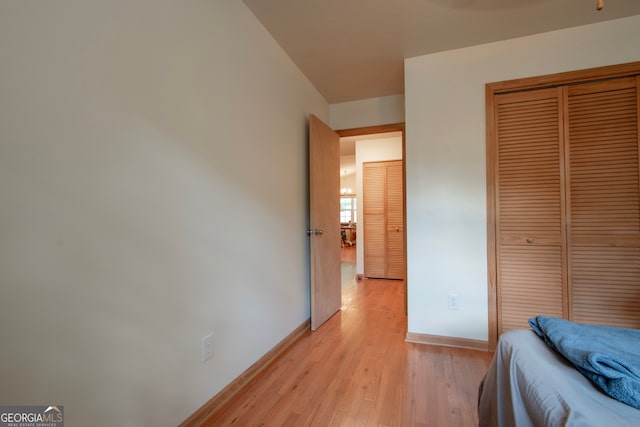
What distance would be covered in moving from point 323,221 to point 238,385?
5.25 ft

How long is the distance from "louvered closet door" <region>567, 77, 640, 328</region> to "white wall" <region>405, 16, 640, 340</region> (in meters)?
0.45

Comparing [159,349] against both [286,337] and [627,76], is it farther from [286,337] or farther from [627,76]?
[627,76]

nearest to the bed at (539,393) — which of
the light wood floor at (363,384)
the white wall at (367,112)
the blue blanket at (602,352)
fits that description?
the blue blanket at (602,352)

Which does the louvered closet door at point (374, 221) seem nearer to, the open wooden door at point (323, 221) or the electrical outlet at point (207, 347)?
the open wooden door at point (323, 221)

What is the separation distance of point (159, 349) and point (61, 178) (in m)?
0.79

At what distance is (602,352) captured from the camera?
2.67 feet

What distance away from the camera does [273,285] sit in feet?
6.93

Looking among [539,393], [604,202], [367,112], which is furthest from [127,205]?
[604,202]

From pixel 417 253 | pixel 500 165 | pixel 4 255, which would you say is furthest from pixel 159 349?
pixel 500 165

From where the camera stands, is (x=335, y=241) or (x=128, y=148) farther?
(x=335, y=241)

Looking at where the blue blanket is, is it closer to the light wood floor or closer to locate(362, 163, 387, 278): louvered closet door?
the light wood floor

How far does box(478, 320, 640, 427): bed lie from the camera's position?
638mm

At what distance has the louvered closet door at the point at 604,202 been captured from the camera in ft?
6.36

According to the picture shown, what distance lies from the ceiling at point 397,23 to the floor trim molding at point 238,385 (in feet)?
7.97
